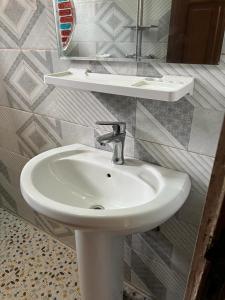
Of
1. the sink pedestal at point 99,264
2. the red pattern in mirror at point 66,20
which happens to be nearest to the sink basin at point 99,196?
the sink pedestal at point 99,264

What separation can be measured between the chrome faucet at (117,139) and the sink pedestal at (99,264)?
304mm

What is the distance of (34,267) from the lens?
5.10 ft

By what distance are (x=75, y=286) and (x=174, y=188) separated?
104 cm

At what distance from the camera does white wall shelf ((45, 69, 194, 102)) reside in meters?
0.69

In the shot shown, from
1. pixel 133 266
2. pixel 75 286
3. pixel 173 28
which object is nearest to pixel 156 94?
pixel 173 28

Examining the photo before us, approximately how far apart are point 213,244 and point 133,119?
63 centimetres

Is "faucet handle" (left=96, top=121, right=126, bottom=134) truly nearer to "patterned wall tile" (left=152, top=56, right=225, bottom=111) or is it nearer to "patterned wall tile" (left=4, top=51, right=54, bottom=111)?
"patterned wall tile" (left=152, top=56, right=225, bottom=111)

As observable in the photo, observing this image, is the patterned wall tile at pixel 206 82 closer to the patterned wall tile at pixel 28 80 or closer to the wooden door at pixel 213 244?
the wooden door at pixel 213 244

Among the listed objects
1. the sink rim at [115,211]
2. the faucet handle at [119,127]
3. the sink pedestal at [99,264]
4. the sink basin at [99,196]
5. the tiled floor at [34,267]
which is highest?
the faucet handle at [119,127]

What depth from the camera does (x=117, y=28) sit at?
2.83 feet

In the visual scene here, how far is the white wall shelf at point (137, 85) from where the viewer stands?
689mm

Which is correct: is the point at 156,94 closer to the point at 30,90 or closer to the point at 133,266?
the point at 30,90

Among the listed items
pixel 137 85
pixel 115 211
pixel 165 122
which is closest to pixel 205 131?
pixel 165 122

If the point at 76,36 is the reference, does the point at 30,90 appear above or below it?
below
